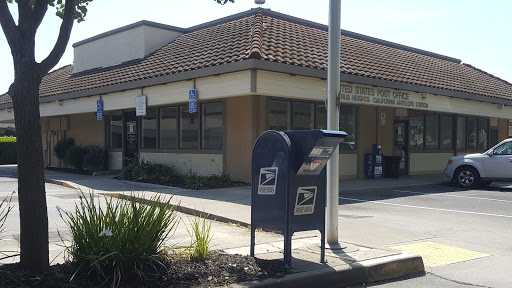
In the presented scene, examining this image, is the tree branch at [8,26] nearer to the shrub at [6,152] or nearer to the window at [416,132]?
the window at [416,132]

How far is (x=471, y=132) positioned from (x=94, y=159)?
17267 millimetres

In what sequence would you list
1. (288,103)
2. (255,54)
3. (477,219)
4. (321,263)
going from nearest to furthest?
(321,263), (477,219), (255,54), (288,103)

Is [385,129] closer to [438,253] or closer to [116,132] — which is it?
[116,132]

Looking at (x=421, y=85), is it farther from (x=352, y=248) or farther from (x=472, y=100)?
(x=352, y=248)

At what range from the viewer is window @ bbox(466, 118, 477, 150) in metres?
23.7

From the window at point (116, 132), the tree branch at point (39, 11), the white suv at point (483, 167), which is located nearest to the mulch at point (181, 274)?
the tree branch at point (39, 11)

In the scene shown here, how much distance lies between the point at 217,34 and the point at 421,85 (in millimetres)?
7632

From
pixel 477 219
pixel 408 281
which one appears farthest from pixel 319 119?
pixel 408 281

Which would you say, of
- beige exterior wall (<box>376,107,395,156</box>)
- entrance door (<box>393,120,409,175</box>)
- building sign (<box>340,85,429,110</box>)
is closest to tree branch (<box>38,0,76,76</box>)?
building sign (<box>340,85,429,110</box>)

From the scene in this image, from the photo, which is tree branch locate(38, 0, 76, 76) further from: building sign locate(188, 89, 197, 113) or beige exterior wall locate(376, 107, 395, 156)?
beige exterior wall locate(376, 107, 395, 156)

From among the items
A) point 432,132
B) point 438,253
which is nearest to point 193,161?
point 432,132

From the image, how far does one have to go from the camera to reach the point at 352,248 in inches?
280

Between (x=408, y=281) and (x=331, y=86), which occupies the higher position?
(x=331, y=86)

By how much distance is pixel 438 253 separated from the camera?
7.54 metres
